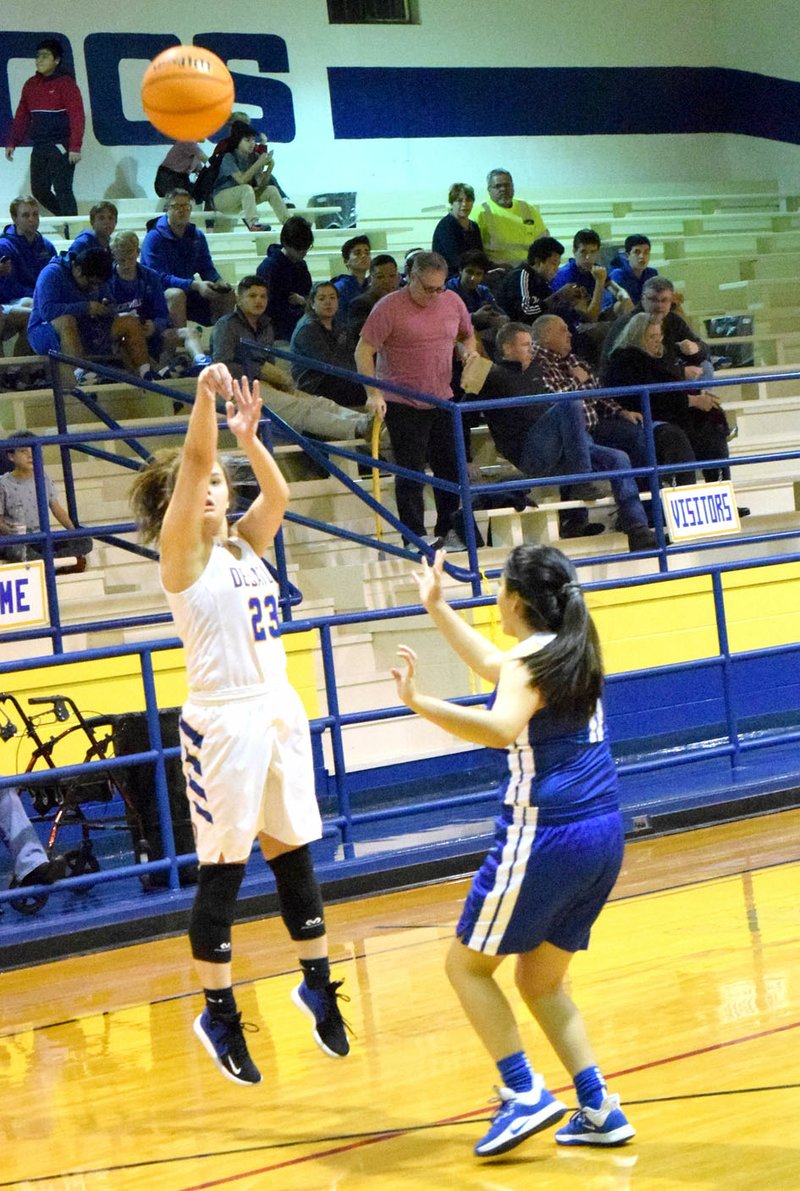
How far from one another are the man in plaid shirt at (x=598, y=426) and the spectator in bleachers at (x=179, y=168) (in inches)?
169

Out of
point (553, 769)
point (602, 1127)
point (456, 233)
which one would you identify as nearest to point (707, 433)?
point (456, 233)

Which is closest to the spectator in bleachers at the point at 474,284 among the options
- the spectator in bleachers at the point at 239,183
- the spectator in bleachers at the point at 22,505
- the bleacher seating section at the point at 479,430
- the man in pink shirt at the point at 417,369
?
the bleacher seating section at the point at 479,430

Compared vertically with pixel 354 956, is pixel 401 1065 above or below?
above

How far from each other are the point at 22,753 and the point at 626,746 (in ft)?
11.6

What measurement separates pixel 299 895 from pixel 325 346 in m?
7.02

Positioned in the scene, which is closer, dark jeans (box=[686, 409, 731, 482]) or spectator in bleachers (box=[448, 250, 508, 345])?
dark jeans (box=[686, 409, 731, 482])

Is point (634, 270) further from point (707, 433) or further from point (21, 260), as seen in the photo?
point (21, 260)

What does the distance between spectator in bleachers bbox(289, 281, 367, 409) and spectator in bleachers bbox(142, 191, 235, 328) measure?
3.16 feet

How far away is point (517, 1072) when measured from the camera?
396 centimetres

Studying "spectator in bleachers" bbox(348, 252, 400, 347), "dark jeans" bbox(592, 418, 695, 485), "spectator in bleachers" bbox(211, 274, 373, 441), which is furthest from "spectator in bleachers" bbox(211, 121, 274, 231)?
"dark jeans" bbox(592, 418, 695, 485)

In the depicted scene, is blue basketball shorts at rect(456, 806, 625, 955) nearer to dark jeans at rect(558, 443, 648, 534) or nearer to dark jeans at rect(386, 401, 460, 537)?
dark jeans at rect(386, 401, 460, 537)

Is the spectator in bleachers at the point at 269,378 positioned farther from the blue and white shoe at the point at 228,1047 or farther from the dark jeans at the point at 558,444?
the blue and white shoe at the point at 228,1047

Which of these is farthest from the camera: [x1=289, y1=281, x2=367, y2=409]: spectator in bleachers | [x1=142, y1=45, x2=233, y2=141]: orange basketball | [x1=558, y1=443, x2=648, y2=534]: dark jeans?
[x1=289, y1=281, x2=367, y2=409]: spectator in bleachers

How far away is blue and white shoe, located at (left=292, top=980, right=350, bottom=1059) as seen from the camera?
4508mm
